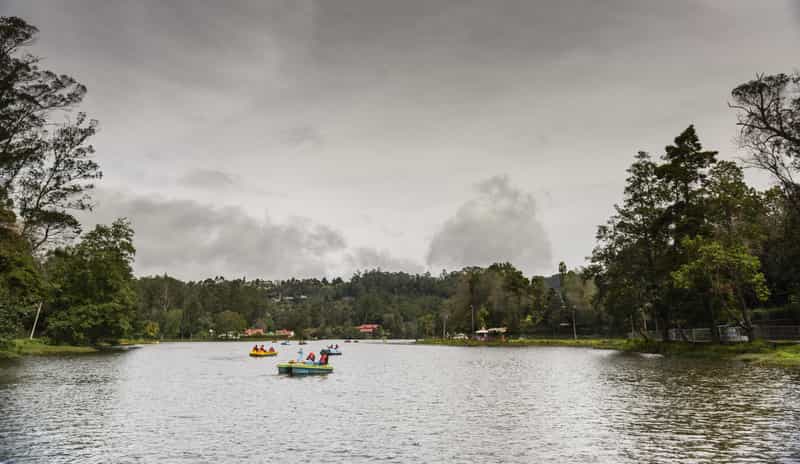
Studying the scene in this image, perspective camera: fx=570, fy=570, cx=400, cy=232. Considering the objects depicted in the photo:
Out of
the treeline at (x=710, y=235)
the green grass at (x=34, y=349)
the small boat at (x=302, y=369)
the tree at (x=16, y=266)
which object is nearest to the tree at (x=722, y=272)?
the treeline at (x=710, y=235)

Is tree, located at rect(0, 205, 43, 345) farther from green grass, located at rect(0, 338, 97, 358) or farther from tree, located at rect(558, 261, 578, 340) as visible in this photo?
tree, located at rect(558, 261, 578, 340)

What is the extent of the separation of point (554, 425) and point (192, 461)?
1363cm

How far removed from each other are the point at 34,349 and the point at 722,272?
85541mm

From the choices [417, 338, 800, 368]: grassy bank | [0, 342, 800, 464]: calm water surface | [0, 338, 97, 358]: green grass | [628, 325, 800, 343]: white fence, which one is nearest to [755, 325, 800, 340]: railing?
[628, 325, 800, 343]: white fence

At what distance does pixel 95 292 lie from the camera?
9606 centimetres

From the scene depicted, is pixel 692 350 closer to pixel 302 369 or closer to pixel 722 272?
pixel 722 272

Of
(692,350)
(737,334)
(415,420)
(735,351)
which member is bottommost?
(415,420)

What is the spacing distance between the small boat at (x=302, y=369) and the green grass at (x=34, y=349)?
114ft

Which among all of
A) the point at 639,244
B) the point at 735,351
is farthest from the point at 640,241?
the point at 735,351

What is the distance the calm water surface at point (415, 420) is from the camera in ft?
57.7

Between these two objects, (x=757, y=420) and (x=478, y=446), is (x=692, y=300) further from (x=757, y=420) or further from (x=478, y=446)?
(x=478, y=446)

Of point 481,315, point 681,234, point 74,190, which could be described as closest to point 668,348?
point 681,234

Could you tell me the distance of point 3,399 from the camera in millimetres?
29500

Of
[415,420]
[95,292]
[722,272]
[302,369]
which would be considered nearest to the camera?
[415,420]
